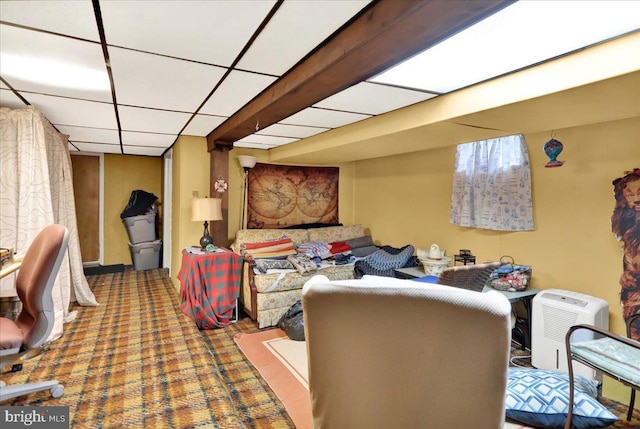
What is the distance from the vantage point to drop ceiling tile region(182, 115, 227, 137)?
313 centimetres

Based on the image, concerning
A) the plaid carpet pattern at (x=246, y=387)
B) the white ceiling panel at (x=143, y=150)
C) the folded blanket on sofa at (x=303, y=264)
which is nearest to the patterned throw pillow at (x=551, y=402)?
the plaid carpet pattern at (x=246, y=387)

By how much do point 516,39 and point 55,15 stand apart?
1932 millimetres

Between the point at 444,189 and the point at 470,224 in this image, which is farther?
the point at 444,189

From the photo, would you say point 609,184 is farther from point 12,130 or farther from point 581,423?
point 12,130

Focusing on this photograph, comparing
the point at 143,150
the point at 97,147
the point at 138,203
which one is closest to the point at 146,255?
the point at 138,203

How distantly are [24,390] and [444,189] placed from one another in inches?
154

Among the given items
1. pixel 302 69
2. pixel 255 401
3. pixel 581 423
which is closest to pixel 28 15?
pixel 302 69

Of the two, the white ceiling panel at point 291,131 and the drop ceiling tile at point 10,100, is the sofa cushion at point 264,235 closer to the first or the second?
the white ceiling panel at point 291,131

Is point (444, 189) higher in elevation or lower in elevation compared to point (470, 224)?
higher

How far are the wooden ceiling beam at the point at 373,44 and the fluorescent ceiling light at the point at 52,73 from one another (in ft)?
3.45

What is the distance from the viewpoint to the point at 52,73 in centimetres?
197

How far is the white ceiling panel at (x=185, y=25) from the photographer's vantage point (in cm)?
126

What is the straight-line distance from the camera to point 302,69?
71.8 inches

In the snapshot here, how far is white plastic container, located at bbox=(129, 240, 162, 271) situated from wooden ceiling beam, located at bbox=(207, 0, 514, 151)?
14.4ft
